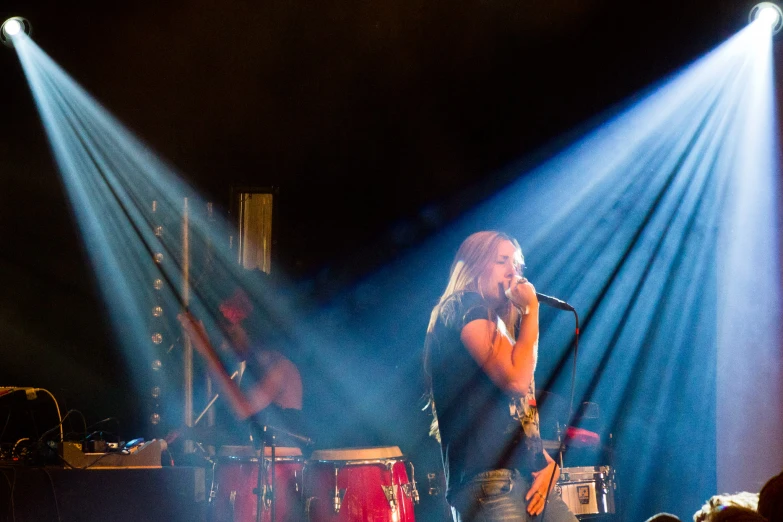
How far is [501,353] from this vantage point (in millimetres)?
2209

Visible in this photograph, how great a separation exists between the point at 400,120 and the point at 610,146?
1.47m

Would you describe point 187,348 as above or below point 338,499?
above

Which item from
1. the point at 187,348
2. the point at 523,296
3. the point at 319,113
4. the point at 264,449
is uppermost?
the point at 319,113

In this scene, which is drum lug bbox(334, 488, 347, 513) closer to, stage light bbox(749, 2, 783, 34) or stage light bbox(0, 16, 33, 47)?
stage light bbox(0, 16, 33, 47)

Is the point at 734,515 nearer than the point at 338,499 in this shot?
Yes

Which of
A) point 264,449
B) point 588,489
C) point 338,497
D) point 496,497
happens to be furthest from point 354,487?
point 496,497

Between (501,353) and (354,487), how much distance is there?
6.60ft

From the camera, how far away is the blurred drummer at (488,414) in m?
2.16

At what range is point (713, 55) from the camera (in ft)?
15.4

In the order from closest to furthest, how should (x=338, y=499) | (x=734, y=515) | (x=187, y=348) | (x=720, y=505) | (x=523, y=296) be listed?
(x=734, y=515)
(x=720, y=505)
(x=523, y=296)
(x=338, y=499)
(x=187, y=348)

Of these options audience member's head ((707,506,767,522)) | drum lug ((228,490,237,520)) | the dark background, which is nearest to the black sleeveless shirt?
audience member's head ((707,506,767,522))

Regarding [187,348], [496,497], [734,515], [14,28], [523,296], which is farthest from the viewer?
[187,348]

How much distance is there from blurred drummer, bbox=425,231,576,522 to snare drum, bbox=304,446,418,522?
170cm

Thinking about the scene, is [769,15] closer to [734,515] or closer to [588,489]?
[588,489]
